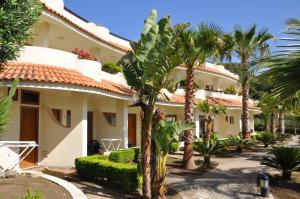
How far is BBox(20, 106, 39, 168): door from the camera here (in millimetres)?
14211

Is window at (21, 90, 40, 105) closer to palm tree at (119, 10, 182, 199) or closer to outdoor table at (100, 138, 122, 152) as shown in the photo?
outdoor table at (100, 138, 122, 152)

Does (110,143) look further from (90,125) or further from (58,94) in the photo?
(58,94)

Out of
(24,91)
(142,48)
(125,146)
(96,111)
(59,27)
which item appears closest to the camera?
(142,48)

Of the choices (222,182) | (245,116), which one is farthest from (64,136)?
(245,116)

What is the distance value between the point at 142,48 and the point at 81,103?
6.35 meters

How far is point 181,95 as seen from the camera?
92.0ft

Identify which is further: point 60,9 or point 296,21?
point 60,9

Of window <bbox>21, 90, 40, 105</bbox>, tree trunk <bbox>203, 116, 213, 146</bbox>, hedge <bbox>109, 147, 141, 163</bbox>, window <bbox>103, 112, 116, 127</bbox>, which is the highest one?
window <bbox>21, 90, 40, 105</bbox>

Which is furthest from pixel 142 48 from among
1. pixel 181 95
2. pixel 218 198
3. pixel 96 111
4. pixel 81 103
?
pixel 181 95

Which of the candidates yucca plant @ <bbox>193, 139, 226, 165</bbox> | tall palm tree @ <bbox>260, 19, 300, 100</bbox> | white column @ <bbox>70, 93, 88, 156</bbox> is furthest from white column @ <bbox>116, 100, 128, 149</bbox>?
tall palm tree @ <bbox>260, 19, 300, 100</bbox>

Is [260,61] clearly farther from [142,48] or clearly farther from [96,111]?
[96,111]

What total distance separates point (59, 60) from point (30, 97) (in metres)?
2.17

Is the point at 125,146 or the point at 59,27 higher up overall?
the point at 59,27

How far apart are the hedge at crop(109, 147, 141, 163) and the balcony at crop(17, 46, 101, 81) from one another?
375cm
